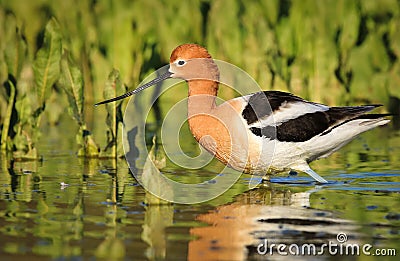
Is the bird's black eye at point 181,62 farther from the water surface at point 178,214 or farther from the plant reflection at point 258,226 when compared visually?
the plant reflection at point 258,226

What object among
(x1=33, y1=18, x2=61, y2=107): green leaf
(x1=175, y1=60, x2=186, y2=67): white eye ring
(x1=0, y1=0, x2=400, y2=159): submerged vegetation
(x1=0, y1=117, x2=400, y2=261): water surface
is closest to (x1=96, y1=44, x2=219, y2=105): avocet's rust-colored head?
(x1=175, y1=60, x2=186, y2=67): white eye ring

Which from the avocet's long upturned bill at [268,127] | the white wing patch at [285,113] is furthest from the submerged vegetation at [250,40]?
the white wing patch at [285,113]

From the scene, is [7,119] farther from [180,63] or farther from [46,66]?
[180,63]

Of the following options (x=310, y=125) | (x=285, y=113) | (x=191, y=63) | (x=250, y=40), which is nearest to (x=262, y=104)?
(x=285, y=113)

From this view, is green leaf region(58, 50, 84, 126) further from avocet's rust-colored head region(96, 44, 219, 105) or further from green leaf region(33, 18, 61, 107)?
avocet's rust-colored head region(96, 44, 219, 105)

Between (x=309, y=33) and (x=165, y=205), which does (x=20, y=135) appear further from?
(x=309, y=33)

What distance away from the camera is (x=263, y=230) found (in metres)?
5.81

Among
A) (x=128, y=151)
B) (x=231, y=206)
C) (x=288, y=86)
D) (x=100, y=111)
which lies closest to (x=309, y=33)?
(x=288, y=86)

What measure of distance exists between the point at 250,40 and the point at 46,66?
5.33 meters

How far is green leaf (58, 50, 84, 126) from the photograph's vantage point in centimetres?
895

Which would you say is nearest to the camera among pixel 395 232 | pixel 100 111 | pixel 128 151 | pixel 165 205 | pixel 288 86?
pixel 395 232

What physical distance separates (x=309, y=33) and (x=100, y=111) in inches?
150

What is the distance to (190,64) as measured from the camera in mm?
8156

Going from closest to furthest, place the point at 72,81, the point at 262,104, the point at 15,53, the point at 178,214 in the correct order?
the point at 178,214 < the point at 262,104 < the point at 72,81 < the point at 15,53
